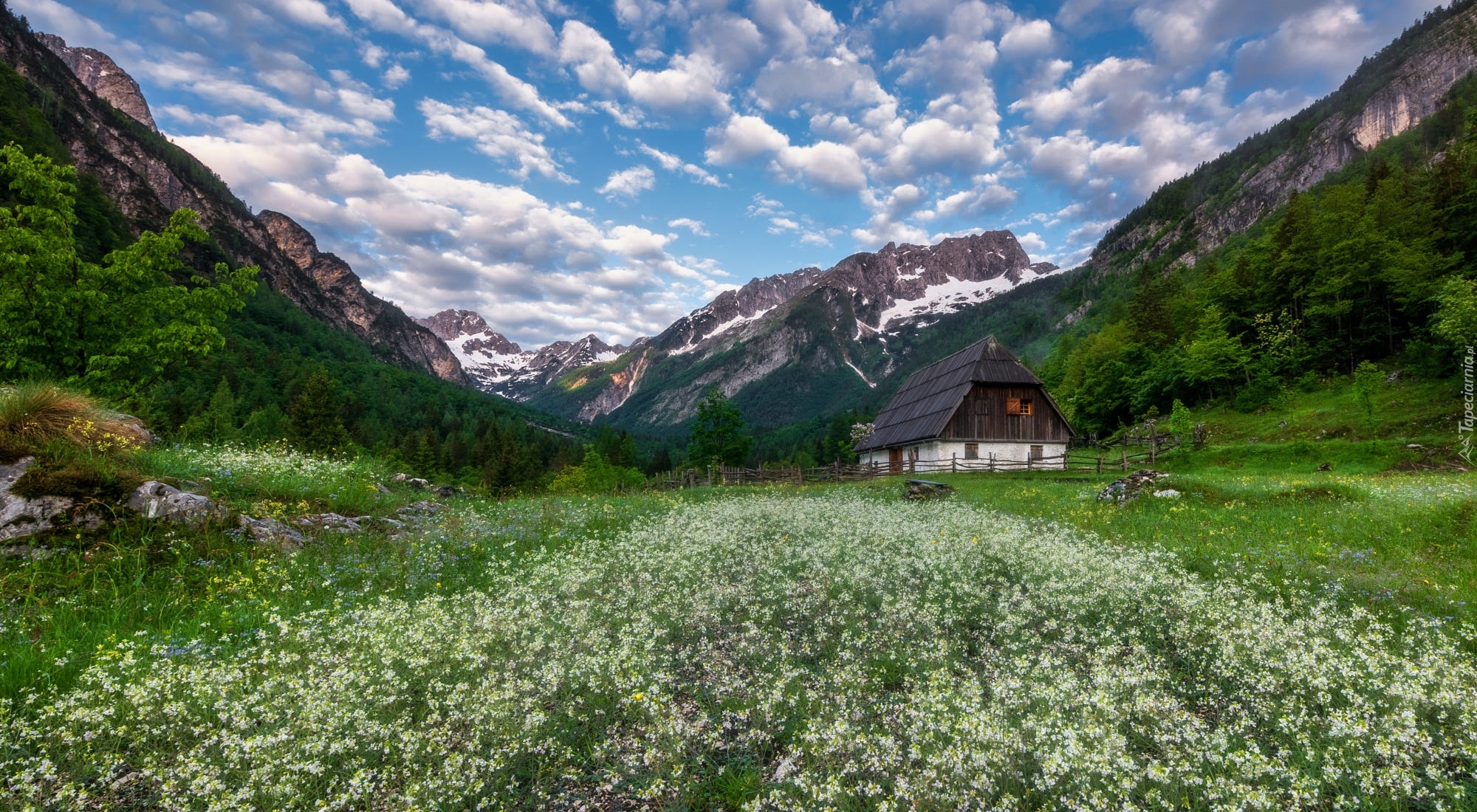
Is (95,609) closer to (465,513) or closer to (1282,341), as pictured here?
(465,513)

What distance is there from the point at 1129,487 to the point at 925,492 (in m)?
8.22

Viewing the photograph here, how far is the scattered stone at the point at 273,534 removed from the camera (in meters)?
9.75

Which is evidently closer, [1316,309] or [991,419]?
[991,419]

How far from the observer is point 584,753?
4.97 metres

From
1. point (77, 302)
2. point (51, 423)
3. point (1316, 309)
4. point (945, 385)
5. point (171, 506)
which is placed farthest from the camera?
point (1316, 309)

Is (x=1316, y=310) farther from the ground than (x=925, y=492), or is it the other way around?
(x=1316, y=310)

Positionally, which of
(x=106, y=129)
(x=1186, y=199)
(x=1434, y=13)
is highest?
(x=1434, y=13)

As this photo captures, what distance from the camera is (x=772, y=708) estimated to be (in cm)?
541

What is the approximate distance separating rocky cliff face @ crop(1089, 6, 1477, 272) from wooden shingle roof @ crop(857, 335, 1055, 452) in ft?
458

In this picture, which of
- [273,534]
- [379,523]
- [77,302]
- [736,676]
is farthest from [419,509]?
[736,676]

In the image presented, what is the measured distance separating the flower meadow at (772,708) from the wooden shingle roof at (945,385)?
122ft

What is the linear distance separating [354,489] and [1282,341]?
70946 millimetres

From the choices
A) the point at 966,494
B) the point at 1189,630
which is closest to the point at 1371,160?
the point at 966,494

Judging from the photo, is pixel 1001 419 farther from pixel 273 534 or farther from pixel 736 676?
pixel 273 534
